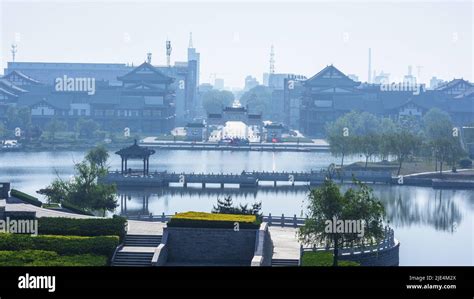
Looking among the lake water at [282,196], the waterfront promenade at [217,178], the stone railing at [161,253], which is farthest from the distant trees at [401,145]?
the stone railing at [161,253]

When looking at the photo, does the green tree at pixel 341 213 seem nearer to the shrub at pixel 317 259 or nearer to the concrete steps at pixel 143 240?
the shrub at pixel 317 259

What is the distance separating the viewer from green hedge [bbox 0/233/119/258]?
17.1 meters

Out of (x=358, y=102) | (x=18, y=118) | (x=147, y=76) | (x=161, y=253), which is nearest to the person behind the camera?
(x=161, y=253)

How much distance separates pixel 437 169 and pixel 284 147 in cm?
1859

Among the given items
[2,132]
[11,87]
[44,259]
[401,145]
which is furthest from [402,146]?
[11,87]

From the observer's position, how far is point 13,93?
85562 millimetres

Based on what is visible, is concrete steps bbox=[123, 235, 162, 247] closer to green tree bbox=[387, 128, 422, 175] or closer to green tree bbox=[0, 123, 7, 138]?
green tree bbox=[387, 128, 422, 175]

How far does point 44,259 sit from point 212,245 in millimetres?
4027

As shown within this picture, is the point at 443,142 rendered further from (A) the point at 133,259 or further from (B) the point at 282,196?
(A) the point at 133,259

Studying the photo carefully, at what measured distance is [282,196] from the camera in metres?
41.9

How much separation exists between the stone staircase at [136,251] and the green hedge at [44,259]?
32.2 inches
